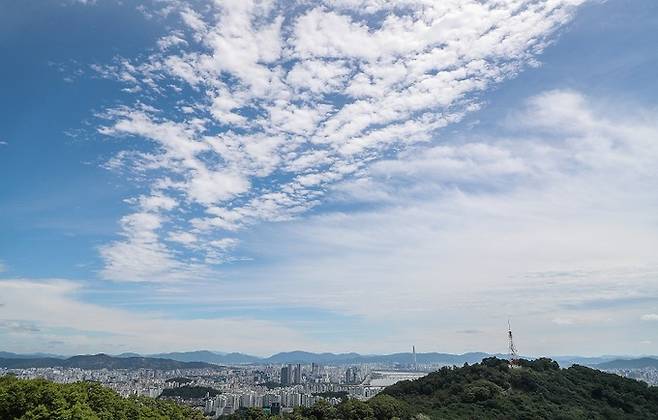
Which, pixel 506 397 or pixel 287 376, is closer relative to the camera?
pixel 506 397

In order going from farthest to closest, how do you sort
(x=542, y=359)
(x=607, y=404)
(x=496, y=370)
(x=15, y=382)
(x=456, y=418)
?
1. (x=542, y=359)
2. (x=496, y=370)
3. (x=607, y=404)
4. (x=456, y=418)
5. (x=15, y=382)

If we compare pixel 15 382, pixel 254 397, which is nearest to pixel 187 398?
pixel 254 397

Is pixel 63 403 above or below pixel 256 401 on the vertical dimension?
above

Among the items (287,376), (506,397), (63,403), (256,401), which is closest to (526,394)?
(506,397)

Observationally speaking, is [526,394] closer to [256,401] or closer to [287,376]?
[256,401]

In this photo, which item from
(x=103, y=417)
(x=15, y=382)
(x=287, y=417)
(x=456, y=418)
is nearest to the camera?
(x=15, y=382)

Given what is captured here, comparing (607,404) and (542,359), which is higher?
(542,359)

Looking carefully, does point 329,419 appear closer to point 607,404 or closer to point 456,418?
point 456,418
